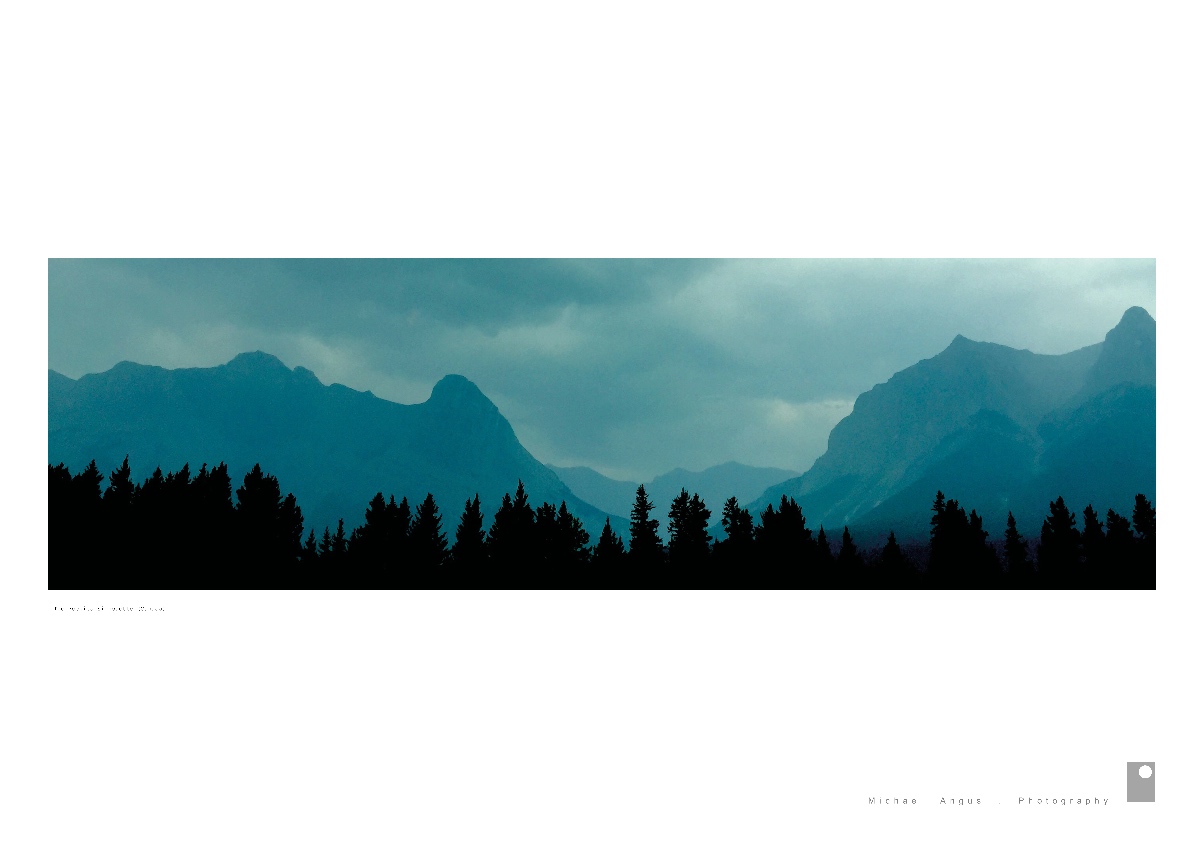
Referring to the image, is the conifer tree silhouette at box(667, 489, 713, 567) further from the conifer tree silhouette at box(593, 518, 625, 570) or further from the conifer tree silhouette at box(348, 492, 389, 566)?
the conifer tree silhouette at box(348, 492, 389, 566)

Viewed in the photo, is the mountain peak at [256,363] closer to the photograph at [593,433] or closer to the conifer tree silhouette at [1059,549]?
the photograph at [593,433]

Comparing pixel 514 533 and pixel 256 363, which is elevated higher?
pixel 256 363

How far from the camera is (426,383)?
1168cm

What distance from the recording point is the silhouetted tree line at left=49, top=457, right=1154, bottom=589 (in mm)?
10539

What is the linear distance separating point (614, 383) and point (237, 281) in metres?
6.24

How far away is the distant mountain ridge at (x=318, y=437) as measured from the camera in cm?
1137

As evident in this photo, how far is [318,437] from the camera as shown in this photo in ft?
39.9

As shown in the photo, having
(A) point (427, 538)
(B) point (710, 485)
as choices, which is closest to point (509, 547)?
(A) point (427, 538)

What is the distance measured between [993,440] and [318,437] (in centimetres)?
1193

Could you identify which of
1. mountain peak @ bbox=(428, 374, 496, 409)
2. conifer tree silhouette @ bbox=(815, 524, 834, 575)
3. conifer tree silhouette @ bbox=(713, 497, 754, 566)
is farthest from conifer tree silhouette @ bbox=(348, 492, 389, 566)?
conifer tree silhouette @ bbox=(815, 524, 834, 575)

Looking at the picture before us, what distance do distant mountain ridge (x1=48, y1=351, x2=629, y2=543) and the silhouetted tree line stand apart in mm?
247
